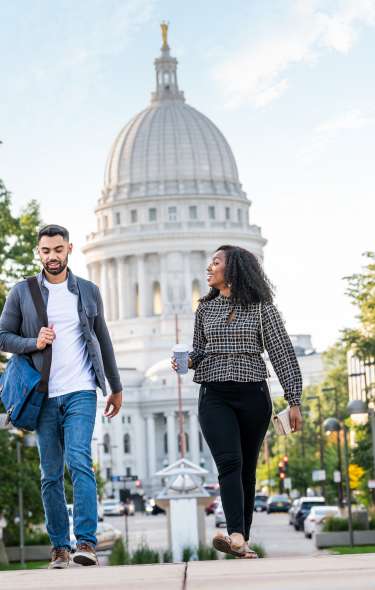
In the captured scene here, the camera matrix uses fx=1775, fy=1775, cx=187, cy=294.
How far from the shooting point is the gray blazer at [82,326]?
12.5 m

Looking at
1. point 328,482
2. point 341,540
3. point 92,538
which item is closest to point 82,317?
point 92,538

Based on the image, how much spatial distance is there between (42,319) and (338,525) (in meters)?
43.9

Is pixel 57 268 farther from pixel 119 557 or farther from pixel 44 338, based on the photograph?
pixel 119 557

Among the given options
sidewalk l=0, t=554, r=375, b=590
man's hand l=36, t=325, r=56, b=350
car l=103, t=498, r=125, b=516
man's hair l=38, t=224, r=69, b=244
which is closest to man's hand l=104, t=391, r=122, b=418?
man's hand l=36, t=325, r=56, b=350

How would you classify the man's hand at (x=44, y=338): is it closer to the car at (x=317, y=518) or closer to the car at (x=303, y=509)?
the car at (x=317, y=518)

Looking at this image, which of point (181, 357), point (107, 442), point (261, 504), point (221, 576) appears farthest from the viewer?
point (107, 442)

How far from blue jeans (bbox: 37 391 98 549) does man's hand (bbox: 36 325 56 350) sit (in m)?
0.42

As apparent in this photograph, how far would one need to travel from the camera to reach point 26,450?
159ft

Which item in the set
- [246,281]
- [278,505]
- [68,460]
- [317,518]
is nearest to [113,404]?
[68,460]

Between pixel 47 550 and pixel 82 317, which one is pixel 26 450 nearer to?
pixel 47 550

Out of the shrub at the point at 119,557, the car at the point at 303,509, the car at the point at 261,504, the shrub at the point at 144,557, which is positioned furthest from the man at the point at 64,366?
the car at the point at 261,504

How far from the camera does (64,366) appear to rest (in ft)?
41.0

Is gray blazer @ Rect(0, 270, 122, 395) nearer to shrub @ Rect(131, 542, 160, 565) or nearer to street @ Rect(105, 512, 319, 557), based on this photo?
shrub @ Rect(131, 542, 160, 565)

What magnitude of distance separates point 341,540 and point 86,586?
44.8 meters
